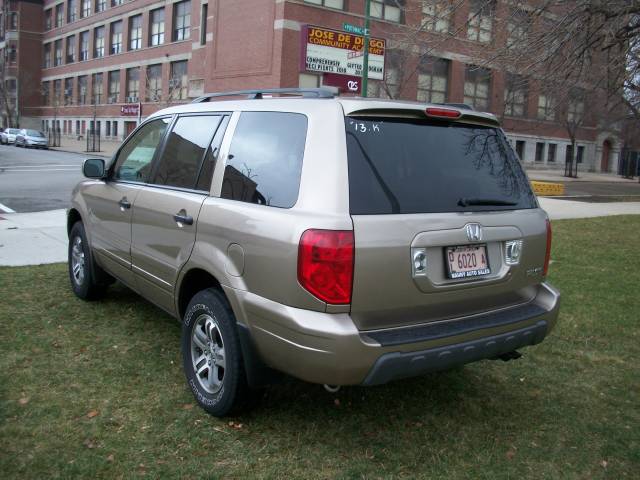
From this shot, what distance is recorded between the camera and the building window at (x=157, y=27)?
47.2 m

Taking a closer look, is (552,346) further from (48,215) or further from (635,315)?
(48,215)

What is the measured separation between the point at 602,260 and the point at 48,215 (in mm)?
9153

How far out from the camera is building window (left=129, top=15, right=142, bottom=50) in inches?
1974

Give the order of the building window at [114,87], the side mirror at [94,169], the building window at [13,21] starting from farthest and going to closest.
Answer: the building window at [13,21] < the building window at [114,87] < the side mirror at [94,169]

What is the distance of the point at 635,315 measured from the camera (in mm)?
5957

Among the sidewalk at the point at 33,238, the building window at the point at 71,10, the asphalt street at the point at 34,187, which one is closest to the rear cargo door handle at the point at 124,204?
the sidewalk at the point at 33,238

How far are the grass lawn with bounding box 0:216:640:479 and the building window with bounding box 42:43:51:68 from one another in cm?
7128

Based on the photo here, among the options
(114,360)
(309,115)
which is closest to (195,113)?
(309,115)

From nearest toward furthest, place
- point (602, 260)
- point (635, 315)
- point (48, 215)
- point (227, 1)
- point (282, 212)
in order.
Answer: point (282, 212) < point (635, 315) < point (602, 260) < point (48, 215) < point (227, 1)

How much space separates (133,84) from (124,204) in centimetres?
5020

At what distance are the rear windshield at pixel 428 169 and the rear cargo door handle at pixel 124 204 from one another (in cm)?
217

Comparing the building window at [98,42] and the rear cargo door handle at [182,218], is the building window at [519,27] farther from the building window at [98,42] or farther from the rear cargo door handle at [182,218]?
the building window at [98,42]

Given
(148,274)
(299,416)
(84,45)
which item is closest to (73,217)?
(148,274)

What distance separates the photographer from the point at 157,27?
47.8 m
